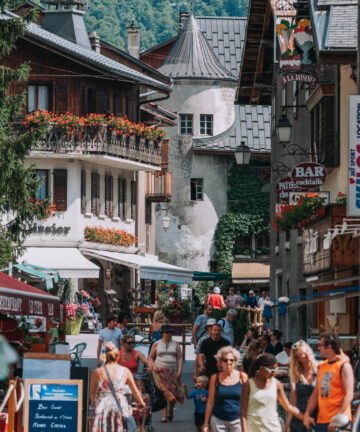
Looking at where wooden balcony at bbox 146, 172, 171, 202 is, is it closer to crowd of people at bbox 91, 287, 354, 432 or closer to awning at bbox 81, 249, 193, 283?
awning at bbox 81, 249, 193, 283

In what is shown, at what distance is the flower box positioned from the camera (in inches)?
1748

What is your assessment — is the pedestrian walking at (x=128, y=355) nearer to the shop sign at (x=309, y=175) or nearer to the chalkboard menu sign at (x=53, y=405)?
the chalkboard menu sign at (x=53, y=405)

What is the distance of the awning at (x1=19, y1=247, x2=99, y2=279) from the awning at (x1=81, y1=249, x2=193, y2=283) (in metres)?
1.02

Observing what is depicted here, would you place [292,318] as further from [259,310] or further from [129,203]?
[129,203]

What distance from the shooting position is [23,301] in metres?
17.7

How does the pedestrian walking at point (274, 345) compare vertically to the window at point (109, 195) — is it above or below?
below

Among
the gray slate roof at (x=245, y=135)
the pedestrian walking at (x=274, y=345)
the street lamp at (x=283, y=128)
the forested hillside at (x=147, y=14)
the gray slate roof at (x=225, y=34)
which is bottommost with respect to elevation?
the pedestrian walking at (x=274, y=345)

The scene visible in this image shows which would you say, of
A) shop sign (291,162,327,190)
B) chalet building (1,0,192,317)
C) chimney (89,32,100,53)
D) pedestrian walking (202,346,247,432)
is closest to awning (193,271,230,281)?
chalet building (1,0,192,317)

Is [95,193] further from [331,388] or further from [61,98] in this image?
[331,388]

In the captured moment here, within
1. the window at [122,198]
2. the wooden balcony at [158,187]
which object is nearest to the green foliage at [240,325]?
the window at [122,198]

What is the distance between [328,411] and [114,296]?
41238 millimetres

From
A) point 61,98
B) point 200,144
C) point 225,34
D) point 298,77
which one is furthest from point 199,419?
point 225,34

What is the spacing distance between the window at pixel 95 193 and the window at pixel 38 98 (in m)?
3.44

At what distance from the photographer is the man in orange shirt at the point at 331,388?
12.1 metres
